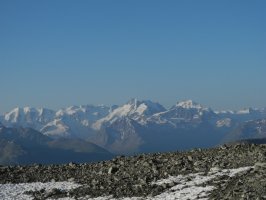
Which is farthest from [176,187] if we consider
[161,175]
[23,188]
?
[23,188]

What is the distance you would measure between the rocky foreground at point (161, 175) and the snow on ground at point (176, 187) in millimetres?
72

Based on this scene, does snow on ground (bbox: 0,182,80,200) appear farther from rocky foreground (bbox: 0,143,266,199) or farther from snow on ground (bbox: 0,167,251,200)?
rocky foreground (bbox: 0,143,266,199)

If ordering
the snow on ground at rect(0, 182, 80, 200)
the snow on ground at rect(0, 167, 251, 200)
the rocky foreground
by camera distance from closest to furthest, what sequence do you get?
the rocky foreground
the snow on ground at rect(0, 167, 251, 200)
the snow on ground at rect(0, 182, 80, 200)

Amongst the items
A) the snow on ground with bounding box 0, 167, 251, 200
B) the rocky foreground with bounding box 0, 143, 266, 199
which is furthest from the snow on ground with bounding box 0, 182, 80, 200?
the rocky foreground with bounding box 0, 143, 266, 199

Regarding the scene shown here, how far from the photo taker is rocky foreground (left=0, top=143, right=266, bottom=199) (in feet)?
107

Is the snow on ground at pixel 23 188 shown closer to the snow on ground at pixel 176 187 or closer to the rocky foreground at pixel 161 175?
the snow on ground at pixel 176 187

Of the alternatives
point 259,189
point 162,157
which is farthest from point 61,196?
point 259,189

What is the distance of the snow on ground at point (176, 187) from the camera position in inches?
1296

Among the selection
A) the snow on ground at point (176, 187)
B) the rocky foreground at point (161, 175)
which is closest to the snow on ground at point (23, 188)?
the snow on ground at point (176, 187)

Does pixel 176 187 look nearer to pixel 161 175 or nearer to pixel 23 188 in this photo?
pixel 161 175

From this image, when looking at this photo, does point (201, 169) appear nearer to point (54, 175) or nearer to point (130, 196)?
point (130, 196)

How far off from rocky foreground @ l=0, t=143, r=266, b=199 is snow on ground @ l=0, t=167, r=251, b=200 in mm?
72

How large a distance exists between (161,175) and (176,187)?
512 cm

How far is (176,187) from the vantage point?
35562 millimetres
